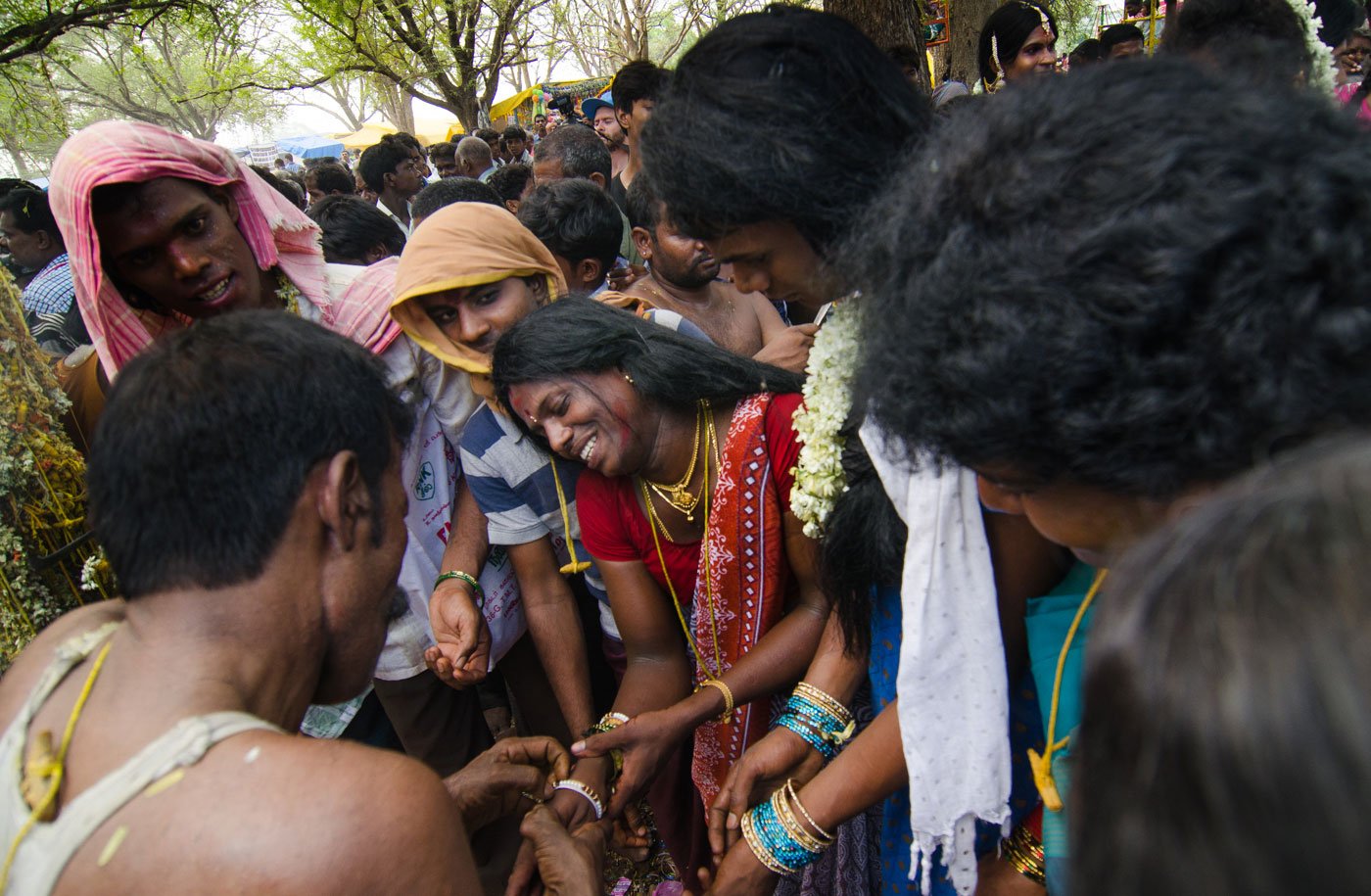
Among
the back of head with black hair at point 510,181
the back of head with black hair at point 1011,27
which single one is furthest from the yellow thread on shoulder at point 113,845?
the back of head with black hair at point 510,181

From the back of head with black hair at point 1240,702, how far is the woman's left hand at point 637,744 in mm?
1688

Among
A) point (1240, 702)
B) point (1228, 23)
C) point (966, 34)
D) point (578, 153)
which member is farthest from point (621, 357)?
point (966, 34)

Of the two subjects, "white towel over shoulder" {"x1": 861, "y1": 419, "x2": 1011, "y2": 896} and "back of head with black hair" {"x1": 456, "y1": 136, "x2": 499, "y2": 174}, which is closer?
"white towel over shoulder" {"x1": 861, "y1": 419, "x2": 1011, "y2": 896}

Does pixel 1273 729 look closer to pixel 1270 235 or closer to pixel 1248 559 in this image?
pixel 1248 559

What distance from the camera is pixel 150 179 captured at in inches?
91.3

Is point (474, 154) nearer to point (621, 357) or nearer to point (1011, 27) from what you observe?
point (1011, 27)

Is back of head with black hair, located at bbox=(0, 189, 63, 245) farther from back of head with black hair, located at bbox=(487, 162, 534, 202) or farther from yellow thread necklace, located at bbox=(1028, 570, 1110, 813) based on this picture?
yellow thread necklace, located at bbox=(1028, 570, 1110, 813)

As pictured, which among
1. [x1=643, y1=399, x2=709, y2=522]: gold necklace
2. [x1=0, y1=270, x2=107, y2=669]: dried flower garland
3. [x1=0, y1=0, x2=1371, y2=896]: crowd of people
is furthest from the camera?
[x1=643, y1=399, x2=709, y2=522]: gold necklace

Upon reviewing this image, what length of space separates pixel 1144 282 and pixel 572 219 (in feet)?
10.3

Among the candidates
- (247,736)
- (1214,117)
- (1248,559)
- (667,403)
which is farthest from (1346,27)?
(247,736)

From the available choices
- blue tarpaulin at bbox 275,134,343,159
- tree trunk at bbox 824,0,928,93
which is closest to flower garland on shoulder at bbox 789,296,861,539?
tree trunk at bbox 824,0,928,93

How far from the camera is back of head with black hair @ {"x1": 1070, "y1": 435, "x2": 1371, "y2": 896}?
1.54ft

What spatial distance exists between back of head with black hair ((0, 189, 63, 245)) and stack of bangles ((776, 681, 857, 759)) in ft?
21.0

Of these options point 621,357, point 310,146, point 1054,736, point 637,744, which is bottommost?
point 637,744
